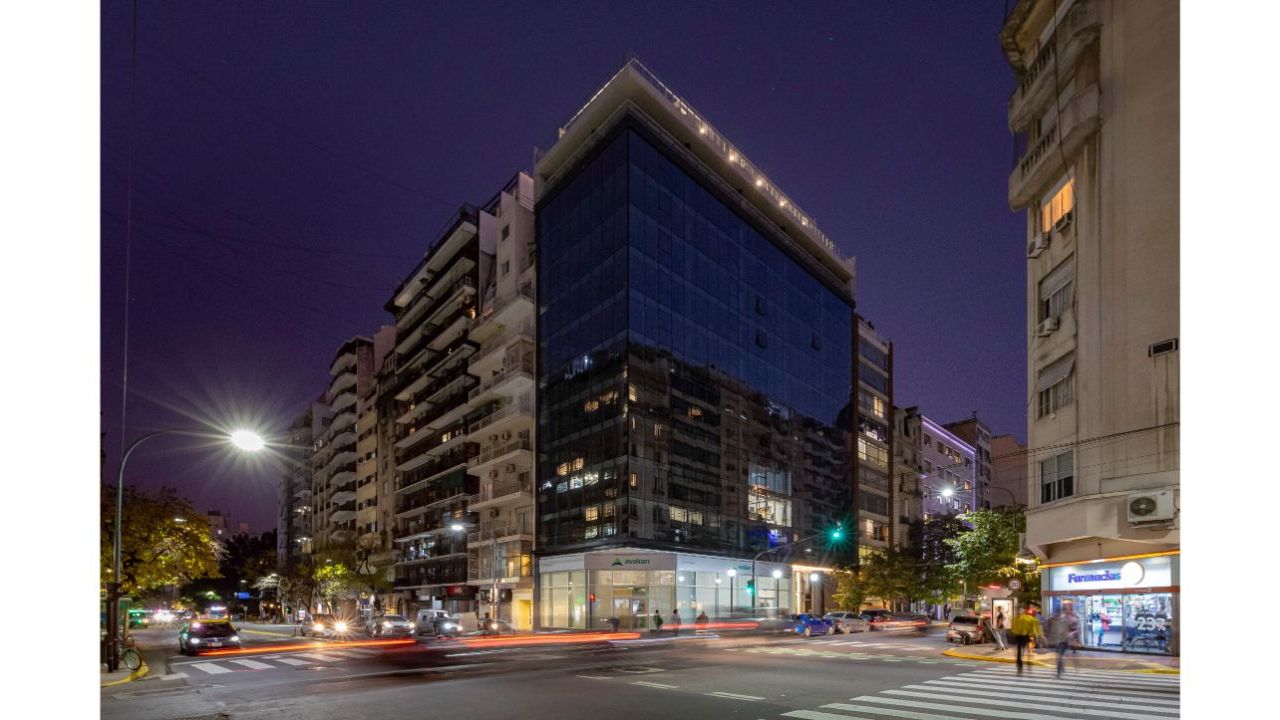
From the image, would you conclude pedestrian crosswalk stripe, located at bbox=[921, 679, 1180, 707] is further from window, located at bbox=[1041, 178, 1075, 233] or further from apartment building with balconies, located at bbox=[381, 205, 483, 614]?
apartment building with balconies, located at bbox=[381, 205, 483, 614]

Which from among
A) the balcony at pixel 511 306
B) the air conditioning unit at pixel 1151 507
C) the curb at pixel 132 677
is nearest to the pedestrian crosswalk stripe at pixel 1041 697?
the air conditioning unit at pixel 1151 507

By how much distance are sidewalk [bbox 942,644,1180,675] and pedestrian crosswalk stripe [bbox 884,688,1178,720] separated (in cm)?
637

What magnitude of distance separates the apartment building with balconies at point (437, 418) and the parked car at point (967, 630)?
37.6m

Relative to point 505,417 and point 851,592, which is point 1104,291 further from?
point 505,417

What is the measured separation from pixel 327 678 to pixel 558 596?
116 feet

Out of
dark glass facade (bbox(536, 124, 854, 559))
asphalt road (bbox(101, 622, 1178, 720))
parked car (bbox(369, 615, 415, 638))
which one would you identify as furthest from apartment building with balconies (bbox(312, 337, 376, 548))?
asphalt road (bbox(101, 622, 1178, 720))

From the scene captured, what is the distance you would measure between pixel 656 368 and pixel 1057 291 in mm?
27861

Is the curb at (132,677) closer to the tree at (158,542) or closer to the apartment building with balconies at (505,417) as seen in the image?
the tree at (158,542)

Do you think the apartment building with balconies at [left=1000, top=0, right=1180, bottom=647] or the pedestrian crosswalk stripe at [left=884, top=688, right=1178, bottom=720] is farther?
the apartment building with balconies at [left=1000, top=0, right=1180, bottom=647]

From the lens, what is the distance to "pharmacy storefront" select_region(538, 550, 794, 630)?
50.2 m

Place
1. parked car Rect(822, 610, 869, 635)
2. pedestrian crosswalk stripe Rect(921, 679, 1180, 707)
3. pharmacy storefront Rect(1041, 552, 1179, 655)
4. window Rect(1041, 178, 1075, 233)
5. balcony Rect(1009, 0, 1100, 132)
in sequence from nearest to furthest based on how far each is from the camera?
pedestrian crosswalk stripe Rect(921, 679, 1180, 707) < pharmacy storefront Rect(1041, 552, 1179, 655) < balcony Rect(1009, 0, 1100, 132) < window Rect(1041, 178, 1075, 233) < parked car Rect(822, 610, 869, 635)

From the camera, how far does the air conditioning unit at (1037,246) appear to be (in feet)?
92.1
